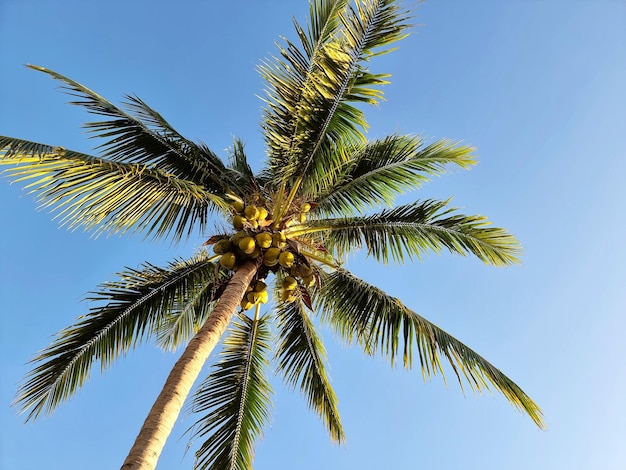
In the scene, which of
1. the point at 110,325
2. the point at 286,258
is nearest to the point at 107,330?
the point at 110,325

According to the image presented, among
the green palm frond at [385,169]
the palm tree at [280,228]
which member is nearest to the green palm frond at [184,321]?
the palm tree at [280,228]

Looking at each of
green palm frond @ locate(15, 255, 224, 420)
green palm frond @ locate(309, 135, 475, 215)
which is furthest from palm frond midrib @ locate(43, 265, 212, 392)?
green palm frond @ locate(309, 135, 475, 215)

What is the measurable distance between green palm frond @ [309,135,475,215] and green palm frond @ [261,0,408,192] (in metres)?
0.75

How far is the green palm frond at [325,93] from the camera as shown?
585 centimetres

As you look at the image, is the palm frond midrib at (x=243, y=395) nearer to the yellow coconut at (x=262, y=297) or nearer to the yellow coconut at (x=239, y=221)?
the yellow coconut at (x=262, y=297)

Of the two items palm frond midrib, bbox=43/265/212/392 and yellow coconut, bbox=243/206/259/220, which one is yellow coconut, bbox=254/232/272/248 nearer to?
yellow coconut, bbox=243/206/259/220

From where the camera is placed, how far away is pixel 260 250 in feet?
20.9

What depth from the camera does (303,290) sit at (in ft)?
23.3

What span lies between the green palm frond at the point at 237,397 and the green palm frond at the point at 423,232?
1874 millimetres

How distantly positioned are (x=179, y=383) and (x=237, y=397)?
2.47 meters

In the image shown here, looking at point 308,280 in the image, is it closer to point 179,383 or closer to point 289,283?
point 289,283

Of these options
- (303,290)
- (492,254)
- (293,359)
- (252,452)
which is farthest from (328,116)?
(252,452)

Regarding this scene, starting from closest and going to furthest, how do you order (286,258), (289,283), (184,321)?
1. (286,258)
2. (289,283)
3. (184,321)

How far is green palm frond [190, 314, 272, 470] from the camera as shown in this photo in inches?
256
